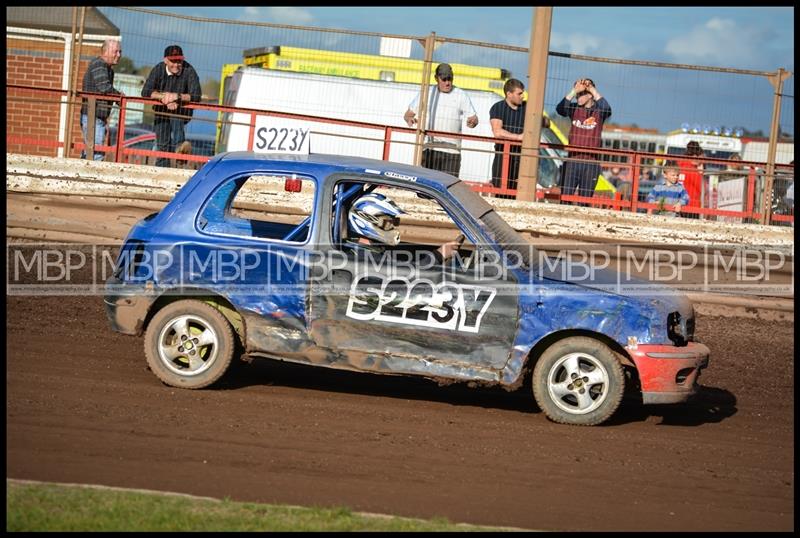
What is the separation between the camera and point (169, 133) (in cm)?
1366

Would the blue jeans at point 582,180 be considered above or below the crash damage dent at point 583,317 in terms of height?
above

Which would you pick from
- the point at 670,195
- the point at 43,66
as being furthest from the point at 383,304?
the point at 43,66

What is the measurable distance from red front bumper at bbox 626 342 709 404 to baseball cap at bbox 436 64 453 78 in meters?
6.76

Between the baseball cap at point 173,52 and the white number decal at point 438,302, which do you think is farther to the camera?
the baseball cap at point 173,52

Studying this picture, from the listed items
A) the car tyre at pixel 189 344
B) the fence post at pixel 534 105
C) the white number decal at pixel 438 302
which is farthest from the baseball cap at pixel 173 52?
Result: the white number decal at pixel 438 302

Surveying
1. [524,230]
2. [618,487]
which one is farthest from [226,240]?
[524,230]

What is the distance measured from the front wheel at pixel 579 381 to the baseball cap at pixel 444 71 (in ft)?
21.9

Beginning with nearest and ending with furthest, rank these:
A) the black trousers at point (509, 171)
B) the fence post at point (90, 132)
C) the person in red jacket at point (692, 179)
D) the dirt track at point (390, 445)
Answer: the dirt track at point (390, 445), the black trousers at point (509, 171), the fence post at point (90, 132), the person in red jacket at point (692, 179)

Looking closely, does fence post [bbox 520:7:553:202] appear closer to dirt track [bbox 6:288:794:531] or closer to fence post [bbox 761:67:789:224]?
fence post [bbox 761:67:789:224]

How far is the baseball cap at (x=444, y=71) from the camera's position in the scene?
13258 mm

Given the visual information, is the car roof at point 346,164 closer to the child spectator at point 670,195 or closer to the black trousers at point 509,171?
the black trousers at point 509,171

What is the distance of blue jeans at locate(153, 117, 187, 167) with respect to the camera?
13.6 m

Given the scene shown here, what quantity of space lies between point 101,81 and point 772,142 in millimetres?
8953

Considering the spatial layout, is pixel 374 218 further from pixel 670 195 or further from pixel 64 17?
pixel 64 17
